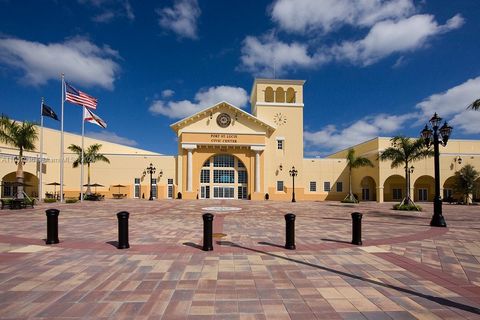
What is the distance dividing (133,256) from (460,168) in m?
42.2

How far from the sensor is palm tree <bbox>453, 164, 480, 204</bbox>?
1319 inches

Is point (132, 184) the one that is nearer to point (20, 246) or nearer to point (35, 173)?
point (35, 173)

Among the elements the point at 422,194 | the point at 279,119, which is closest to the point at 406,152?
the point at 422,194

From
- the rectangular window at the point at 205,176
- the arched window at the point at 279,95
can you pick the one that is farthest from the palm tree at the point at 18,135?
the arched window at the point at 279,95

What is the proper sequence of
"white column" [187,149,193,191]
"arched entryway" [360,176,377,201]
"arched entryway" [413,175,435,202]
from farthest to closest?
"arched entryway" [360,176,377,201], "arched entryway" [413,175,435,202], "white column" [187,149,193,191]

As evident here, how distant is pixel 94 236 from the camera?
10.3 m

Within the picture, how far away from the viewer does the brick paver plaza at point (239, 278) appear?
14.7 ft

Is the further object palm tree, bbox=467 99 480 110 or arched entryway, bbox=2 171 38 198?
arched entryway, bbox=2 171 38 198

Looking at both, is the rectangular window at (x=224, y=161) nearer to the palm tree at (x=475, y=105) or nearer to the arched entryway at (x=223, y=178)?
the arched entryway at (x=223, y=178)

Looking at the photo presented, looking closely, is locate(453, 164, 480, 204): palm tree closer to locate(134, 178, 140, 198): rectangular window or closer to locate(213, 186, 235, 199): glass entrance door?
locate(213, 186, 235, 199): glass entrance door

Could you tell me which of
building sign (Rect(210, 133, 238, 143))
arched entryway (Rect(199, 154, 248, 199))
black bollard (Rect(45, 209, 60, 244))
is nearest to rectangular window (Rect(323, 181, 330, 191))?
arched entryway (Rect(199, 154, 248, 199))

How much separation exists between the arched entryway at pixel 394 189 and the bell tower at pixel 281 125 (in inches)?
491

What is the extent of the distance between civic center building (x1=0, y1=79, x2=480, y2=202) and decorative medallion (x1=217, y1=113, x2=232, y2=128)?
0.03 m

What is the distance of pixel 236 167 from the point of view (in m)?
40.1
